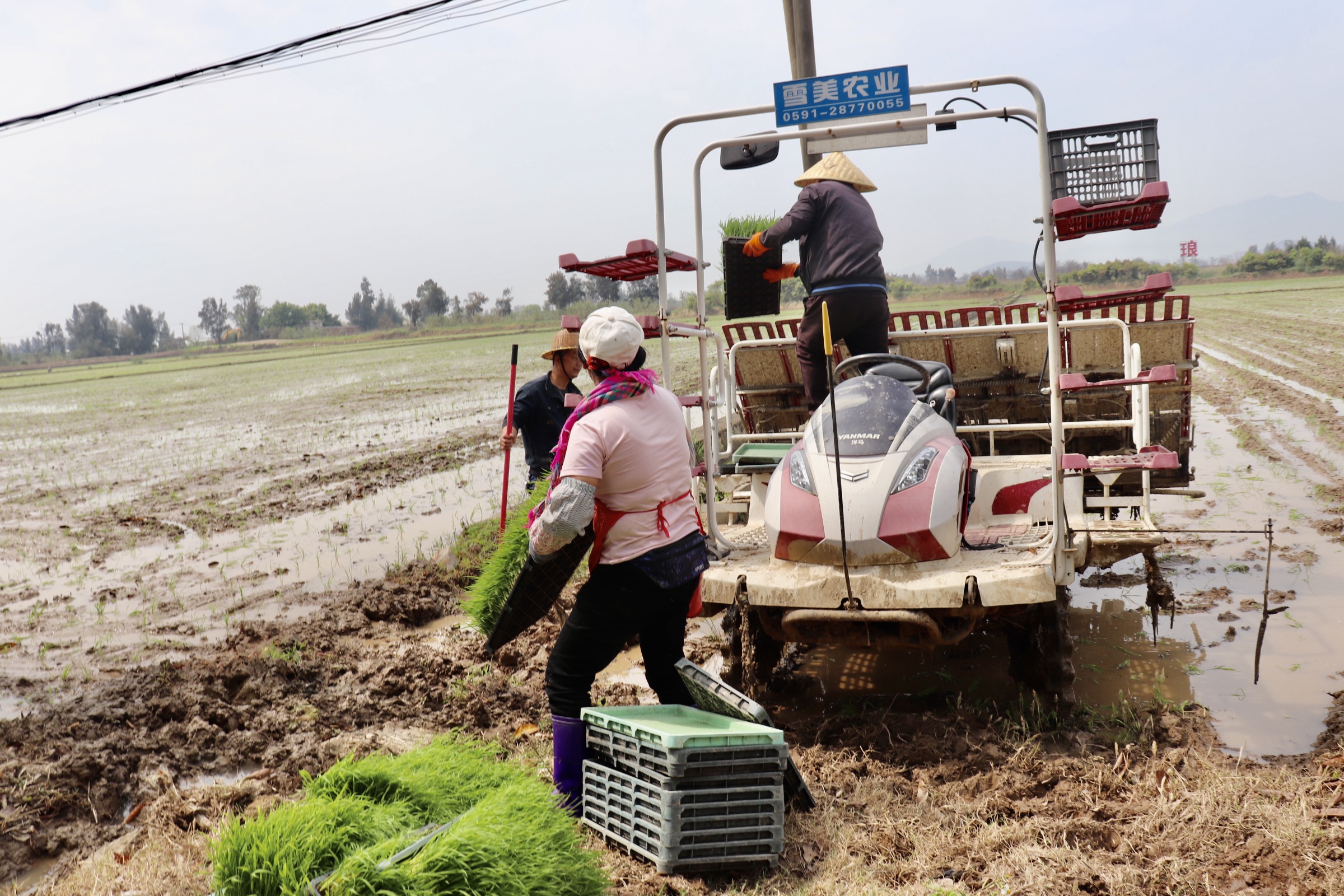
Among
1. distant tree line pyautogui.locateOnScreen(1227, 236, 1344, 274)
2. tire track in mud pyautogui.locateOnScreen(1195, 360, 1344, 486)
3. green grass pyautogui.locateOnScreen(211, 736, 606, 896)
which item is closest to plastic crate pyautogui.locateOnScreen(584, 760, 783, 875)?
green grass pyautogui.locateOnScreen(211, 736, 606, 896)

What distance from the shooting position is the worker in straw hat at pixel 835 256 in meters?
5.67

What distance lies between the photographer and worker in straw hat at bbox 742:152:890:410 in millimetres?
5672

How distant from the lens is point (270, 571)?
8344 mm

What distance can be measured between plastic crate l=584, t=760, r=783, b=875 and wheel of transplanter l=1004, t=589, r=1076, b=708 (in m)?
1.77

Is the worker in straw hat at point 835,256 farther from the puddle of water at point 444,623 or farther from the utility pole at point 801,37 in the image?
the utility pole at point 801,37

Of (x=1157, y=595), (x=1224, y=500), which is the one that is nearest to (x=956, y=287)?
(x=1224, y=500)

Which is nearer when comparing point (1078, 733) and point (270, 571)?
point (1078, 733)

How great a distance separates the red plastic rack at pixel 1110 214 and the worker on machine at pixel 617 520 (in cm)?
194

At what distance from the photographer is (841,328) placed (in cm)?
585

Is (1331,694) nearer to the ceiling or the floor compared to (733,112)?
nearer to the floor

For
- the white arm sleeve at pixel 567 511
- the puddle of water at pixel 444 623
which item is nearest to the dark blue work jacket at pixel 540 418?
the puddle of water at pixel 444 623

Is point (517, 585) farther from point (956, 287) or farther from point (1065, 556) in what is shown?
point (956, 287)

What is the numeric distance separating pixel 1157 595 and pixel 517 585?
4108 millimetres

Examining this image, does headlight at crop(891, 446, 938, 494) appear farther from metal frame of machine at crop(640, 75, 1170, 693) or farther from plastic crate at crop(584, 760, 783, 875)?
plastic crate at crop(584, 760, 783, 875)
